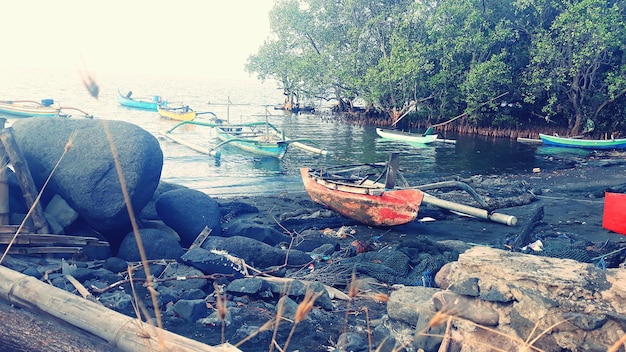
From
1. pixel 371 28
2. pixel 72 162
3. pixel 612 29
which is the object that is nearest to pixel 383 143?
pixel 371 28

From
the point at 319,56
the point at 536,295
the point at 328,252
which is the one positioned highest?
the point at 319,56

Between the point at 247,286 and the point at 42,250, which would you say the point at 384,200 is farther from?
the point at 42,250

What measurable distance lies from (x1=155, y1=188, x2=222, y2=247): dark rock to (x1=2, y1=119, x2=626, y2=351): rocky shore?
23 mm

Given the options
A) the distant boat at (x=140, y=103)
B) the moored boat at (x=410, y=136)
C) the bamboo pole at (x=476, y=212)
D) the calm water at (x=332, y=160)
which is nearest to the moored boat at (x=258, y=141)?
the calm water at (x=332, y=160)

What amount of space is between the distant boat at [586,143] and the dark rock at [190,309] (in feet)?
82.1

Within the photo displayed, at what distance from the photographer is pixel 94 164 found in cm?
735

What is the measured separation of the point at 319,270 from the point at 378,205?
3707mm

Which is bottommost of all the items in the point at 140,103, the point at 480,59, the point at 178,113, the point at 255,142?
the point at 255,142

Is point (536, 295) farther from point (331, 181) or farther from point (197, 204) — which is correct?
point (331, 181)

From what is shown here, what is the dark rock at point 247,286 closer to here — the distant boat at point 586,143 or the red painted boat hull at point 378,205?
the red painted boat hull at point 378,205

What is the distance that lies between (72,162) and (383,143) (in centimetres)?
2281

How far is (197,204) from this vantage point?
8758mm

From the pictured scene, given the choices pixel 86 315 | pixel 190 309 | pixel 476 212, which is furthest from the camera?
pixel 476 212

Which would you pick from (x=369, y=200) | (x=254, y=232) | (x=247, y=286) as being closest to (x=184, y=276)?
(x=247, y=286)
